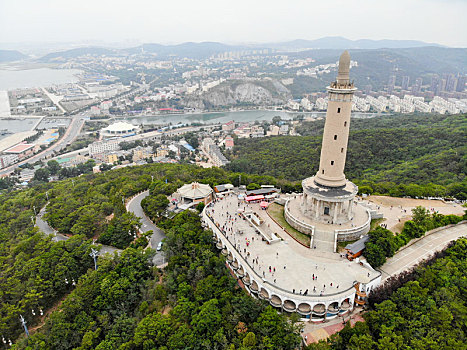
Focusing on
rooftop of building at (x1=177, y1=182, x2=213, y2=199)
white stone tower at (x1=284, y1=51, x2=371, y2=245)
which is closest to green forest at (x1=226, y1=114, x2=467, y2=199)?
white stone tower at (x1=284, y1=51, x2=371, y2=245)

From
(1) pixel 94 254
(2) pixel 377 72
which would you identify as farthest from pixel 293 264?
(2) pixel 377 72

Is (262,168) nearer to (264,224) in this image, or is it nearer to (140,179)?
(140,179)

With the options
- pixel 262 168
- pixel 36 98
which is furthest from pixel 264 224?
pixel 36 98

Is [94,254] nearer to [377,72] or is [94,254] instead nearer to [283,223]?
[283,223]

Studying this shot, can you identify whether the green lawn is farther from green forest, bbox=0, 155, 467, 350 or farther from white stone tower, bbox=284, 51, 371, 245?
green forest, bbox=0, 155, 467, 350

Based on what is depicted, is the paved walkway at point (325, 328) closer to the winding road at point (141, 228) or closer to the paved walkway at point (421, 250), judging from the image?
the paved walkway at point (421, 250)

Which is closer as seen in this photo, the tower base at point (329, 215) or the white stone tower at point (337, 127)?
the tower base at point (329, 215)

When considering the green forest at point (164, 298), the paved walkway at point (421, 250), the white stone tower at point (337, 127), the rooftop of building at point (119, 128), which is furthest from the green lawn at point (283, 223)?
the rooftop of building at point (119, 128)
